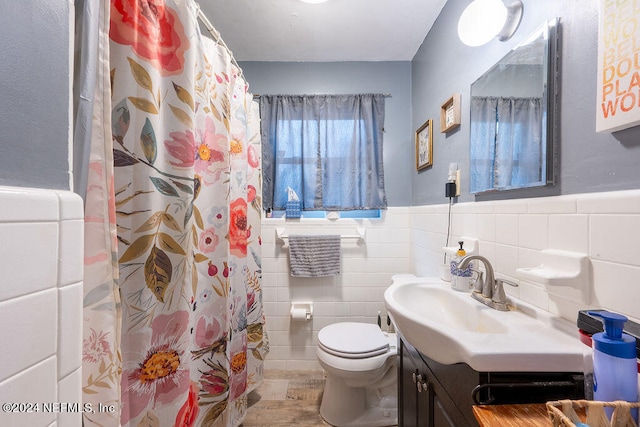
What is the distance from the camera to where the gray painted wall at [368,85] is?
1.93 m

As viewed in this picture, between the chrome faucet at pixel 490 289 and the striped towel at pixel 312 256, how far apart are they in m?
1.03

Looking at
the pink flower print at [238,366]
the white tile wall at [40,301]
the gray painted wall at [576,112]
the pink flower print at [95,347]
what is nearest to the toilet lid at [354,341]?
the pink flower print at [238,366]

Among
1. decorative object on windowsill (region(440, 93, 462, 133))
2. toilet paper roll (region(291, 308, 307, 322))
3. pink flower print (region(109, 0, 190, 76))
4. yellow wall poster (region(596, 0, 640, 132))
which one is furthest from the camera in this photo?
toilet paper roll (region(291, 308, 307, 322))

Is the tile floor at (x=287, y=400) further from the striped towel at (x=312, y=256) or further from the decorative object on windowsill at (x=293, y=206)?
the decorative object on windowsill at (x=293, y=206)

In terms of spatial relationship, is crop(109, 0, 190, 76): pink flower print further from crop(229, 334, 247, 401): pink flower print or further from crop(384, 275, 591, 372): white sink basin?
crop(229, 334, 247, 401): pink flower print

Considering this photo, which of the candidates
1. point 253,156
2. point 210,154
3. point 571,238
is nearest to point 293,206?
point 253,156

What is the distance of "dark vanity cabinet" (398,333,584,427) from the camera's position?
21.9 inches

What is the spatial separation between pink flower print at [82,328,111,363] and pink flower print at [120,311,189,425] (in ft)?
0.52

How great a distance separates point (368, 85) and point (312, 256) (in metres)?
1.36

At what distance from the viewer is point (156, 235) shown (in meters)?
0.76

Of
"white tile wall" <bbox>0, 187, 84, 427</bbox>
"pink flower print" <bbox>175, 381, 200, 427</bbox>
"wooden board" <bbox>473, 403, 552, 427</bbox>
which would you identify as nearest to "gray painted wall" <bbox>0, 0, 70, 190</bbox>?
"white tile wall" <bbox>0, 187, 84, 427</bbox>

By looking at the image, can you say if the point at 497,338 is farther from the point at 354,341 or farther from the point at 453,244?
the point at 354,341

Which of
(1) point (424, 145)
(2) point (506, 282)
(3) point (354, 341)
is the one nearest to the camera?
(2) point (506, 282)

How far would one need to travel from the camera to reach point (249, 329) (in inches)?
58.1
